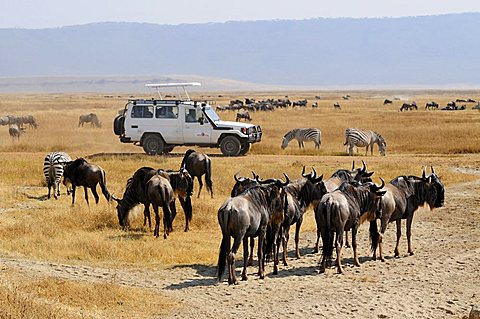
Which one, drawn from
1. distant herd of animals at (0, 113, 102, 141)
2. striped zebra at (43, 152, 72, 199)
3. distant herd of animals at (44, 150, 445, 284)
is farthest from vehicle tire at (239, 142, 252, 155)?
distant herd of animals at (0, 113, 102, 141)

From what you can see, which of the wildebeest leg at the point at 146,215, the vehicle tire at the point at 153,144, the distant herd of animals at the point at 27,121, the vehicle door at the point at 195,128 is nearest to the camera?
the wildebeest leg at the point at 146,215

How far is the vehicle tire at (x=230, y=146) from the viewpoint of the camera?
105 ft

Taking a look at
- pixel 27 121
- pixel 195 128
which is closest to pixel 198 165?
pixel 195 128

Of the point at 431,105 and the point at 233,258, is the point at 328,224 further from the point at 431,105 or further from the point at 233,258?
the point at 431,105

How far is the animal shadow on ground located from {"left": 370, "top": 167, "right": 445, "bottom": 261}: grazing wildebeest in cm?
323

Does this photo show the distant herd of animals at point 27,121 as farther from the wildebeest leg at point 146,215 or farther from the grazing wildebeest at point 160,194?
the grazing wildebeest at point 160,194

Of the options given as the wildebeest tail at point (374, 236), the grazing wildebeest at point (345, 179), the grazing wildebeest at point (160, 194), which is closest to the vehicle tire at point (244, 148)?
the grazing wildebeest at point (345, 179)

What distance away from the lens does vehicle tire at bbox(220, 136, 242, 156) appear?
3198 centimetres

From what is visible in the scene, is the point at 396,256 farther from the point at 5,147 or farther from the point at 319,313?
the point at 5,147

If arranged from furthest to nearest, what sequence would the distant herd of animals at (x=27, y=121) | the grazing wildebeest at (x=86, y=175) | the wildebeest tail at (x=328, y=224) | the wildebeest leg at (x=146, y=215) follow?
1. the distant herd of animals at (x=27, y=121)
2. the grazing wildebeest at (x=86, y=175)
3. the wildebeest leg at (x=146, y=215)
4. the wildebeest tail at (x=328, y=224)

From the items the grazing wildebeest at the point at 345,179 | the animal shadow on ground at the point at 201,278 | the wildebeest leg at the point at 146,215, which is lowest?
the animal shadow on ground at the point at 201,278

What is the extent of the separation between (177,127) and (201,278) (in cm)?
1895

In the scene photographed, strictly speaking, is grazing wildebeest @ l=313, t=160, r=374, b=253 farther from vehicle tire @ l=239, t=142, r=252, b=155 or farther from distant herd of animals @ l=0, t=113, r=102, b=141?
distant herd of animals @ l=0, t=113, r=102, b=141

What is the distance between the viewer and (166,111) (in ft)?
106
